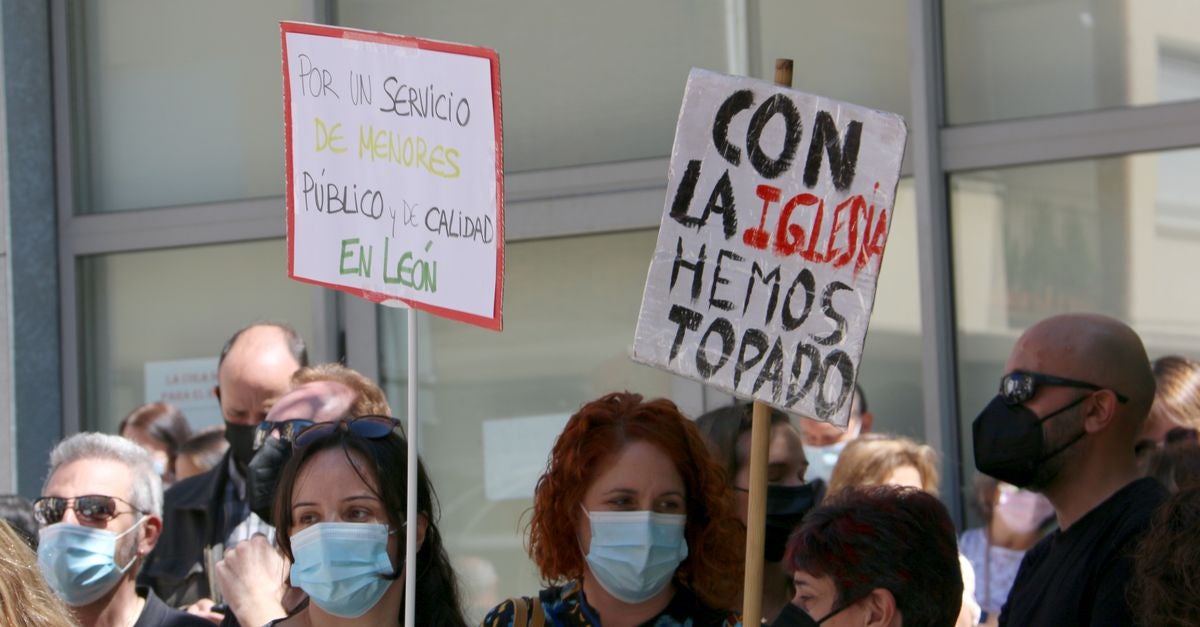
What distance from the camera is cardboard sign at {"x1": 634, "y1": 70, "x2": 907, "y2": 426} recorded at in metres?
3.19

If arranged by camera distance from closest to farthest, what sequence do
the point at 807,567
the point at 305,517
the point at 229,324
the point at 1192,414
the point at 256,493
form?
the point at 807,567 → the point at 305,517 → the point at 256,493 → the point at 1192,414 → the point at 229,324

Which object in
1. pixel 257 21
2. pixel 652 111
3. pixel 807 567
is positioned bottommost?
pixel 807 567

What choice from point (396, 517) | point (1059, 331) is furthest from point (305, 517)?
point (1059, 331)

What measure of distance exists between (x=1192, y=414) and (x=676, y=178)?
2.20 m

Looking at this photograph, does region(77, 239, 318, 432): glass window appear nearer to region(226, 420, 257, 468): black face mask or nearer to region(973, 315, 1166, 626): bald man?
region(226, 420, 257, 468): black face mask

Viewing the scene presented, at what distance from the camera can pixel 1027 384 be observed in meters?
3.75

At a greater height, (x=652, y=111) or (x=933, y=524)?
(x=652, y=111)

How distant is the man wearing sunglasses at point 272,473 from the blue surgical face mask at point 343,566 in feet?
1.77

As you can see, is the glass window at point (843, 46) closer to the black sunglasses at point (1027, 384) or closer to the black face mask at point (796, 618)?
the black sunglasses at point (1027, 384)

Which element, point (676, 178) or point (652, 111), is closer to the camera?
point (676, 178)

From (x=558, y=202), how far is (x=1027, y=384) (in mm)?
3343

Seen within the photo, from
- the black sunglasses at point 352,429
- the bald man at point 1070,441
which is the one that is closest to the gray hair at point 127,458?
the black sunglasses at point 352,429

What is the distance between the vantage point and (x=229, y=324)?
7.39 m

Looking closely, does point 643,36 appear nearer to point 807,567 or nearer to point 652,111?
point 652,111
